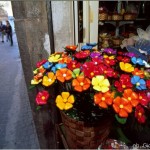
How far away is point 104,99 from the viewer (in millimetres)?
620

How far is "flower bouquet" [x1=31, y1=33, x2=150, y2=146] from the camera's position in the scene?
0.63 meters

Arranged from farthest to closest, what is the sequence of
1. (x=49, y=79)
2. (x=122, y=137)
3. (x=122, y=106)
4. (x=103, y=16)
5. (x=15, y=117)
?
(x=15, y=117) → (x=103, y=16) → (x=122, y=137) → (x=49, y=79) → (x=122, y=106)

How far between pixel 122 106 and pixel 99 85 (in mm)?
107

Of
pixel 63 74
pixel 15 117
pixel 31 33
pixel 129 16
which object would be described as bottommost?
pixel 15 117

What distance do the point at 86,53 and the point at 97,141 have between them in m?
0.39

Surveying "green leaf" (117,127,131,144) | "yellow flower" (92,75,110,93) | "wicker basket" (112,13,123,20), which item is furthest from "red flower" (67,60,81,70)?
"wicker basket" (112,13,123,20)

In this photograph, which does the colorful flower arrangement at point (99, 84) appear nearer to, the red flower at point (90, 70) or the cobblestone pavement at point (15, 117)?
the red flower at point (90, 70)

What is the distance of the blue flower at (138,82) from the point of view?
25.9 inches

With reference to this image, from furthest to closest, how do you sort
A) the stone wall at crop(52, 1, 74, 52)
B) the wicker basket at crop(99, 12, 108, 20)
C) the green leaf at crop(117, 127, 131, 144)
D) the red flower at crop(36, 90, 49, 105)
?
the wicker basket at crop(99, 12, 108, 20), the stone wall at crop(52, 1, 74, 52), the green leaf at crop(117, 127, 131, 144), the red flower at crop(36, 90, 49, 105)

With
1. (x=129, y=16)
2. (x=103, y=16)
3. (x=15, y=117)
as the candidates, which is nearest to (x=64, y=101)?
(x=103, y=16)

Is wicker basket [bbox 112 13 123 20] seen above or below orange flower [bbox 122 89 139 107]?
above

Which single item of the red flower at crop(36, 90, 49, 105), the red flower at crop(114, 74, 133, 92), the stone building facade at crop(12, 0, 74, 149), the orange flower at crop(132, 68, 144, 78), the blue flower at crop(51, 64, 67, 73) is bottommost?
the red flower at crop(36, 90, 49, 105)

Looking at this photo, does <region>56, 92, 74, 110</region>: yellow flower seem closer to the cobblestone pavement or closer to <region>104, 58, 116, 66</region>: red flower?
<region>104, 58, 116, 66</region>: red flower

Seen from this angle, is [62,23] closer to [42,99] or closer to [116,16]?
[42,99]
